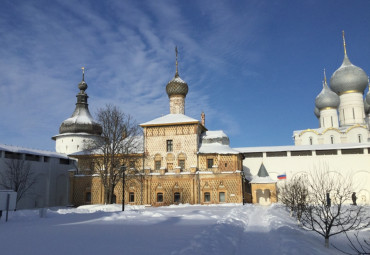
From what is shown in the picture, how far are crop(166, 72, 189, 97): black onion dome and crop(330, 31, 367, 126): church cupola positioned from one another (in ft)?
64.6

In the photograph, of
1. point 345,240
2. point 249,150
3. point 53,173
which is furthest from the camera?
point 249,150

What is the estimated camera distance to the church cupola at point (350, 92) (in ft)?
130

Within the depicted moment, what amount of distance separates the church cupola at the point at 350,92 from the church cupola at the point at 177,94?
19.9m

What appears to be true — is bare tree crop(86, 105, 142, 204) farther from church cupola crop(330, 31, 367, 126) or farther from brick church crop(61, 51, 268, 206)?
church cupola crop(330, 31, 367, 126)

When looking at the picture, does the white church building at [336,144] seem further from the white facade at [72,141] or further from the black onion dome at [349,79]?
the white facade at [72,141]

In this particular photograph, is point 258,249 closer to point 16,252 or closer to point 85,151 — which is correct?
point 16,252

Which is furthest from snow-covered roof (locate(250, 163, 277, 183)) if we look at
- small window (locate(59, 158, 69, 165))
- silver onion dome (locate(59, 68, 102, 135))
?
small window (locate(59, 158, 69, 165))

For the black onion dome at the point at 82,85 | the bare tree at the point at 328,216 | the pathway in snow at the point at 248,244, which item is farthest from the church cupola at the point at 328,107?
the pathway in snow at the point at 248,244

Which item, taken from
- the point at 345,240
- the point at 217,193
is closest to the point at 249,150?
the point at 217,193

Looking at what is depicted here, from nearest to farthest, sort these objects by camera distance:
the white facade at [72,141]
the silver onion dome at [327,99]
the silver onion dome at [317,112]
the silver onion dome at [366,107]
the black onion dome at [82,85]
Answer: the white facade at [72,141] → the black onion dome at [82,85] → the silver onion dome at [327,99] → the silver onion dome at [366,107] → the silver onion dome at [317,112]

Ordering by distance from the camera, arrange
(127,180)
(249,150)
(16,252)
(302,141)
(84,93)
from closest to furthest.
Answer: (16,252), (127,180), (249,150), (84,93), (302,141)

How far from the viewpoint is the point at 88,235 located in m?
9.22

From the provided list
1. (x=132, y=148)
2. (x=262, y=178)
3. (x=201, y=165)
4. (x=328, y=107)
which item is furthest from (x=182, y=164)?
(x=328, y=107)

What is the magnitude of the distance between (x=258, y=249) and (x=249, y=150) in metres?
26.2
